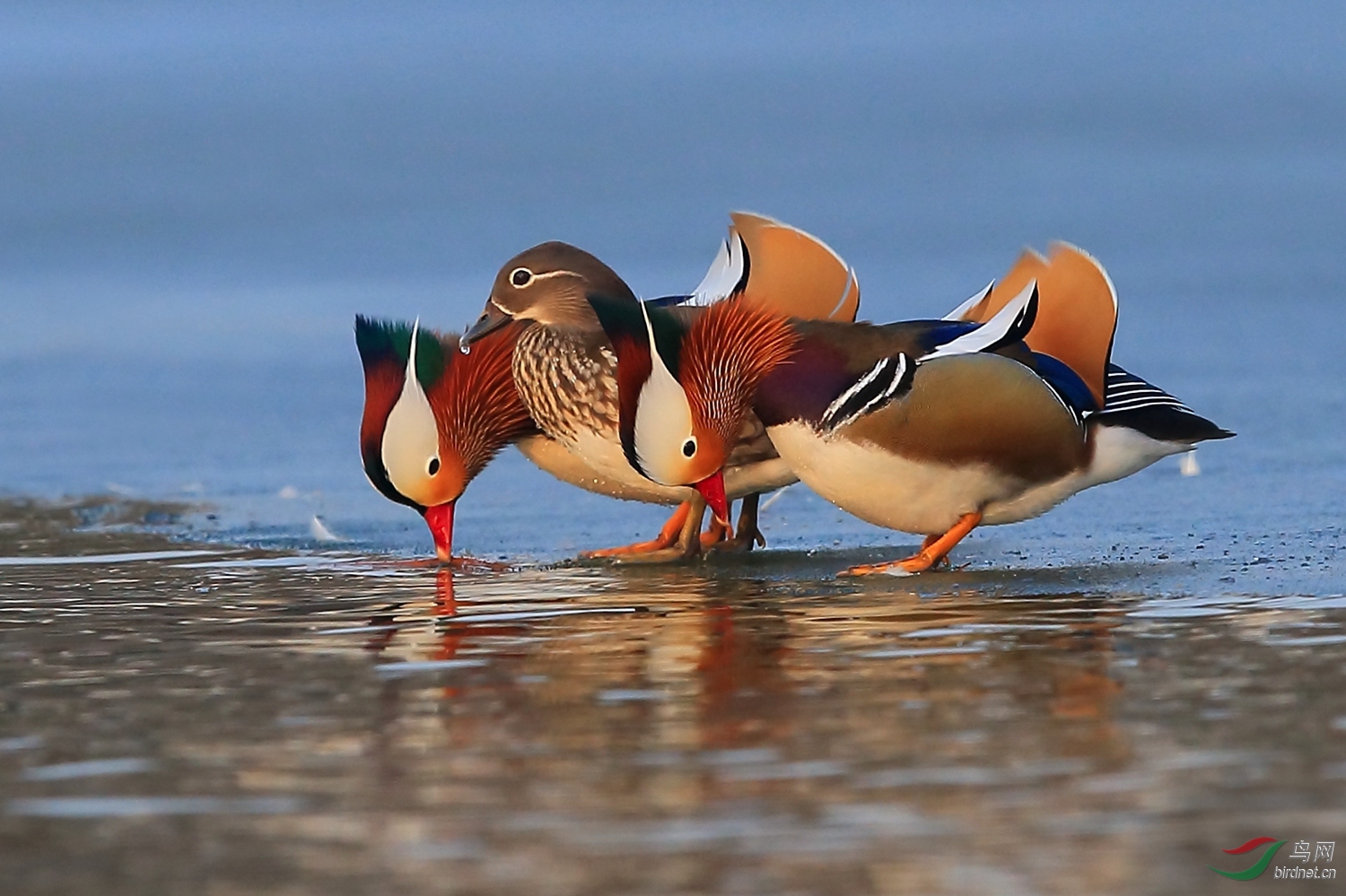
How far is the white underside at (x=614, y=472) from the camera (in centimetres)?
646

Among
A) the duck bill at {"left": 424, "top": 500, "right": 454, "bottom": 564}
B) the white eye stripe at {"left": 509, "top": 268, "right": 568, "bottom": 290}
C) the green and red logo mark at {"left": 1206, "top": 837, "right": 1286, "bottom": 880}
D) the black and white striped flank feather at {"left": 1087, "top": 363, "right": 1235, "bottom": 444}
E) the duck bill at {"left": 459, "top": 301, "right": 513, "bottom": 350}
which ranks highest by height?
the white eye stripe at {"left": 509, "top": 268, "right": 568, "bottom": 290}

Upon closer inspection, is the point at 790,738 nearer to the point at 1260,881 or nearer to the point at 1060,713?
the point at 1060,713

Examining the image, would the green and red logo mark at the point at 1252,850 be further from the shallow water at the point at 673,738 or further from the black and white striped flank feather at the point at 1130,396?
the black and white striped flank feather at the point at 1130,396

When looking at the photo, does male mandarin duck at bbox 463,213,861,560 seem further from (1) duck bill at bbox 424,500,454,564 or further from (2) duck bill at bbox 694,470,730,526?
(1) duck bill at bbox 424,500,454,564

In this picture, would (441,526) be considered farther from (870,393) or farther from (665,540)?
(870,393)

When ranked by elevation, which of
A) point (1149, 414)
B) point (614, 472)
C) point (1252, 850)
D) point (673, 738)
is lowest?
point (1252, 850)

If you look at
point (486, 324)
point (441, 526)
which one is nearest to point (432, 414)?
point (441, 526)

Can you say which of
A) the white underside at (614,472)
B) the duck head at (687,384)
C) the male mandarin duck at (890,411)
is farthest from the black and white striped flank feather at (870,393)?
the white underside at (614,472)

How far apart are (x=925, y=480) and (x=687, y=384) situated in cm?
74

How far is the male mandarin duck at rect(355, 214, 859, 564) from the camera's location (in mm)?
6410

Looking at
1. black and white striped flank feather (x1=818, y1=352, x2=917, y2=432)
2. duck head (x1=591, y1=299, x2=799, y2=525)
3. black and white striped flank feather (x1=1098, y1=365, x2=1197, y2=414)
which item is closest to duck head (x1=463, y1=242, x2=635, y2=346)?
duck head (x1=591, y1=299, x2=799, y2=525)

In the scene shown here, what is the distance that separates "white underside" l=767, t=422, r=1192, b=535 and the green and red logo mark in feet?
10.1

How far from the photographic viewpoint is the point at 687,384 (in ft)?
19.6

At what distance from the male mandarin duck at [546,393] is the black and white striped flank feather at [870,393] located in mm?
493
